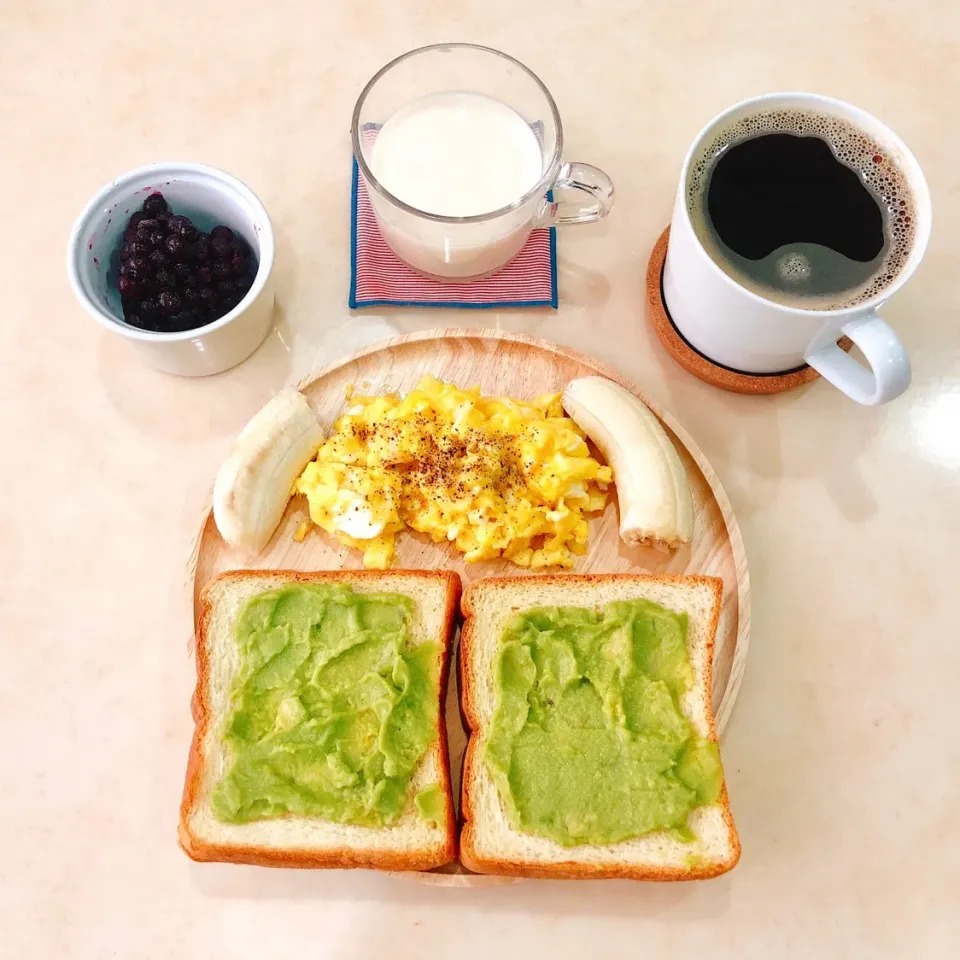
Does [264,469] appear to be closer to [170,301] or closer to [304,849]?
[170,301]

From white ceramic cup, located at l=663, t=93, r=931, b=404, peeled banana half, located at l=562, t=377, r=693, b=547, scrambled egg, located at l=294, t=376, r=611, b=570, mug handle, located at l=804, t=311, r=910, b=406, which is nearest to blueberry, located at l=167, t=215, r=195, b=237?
scrambled egg, located at l=294, t=376, r=611, b=570

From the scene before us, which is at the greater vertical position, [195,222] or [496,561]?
[195,222]

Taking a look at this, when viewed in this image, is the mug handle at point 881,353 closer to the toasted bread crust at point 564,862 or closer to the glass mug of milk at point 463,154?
the toasted bread crust at point 564,862

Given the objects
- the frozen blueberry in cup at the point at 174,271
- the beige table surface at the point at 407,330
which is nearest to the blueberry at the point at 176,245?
the frozen blueberry in cup at the point at 174,271

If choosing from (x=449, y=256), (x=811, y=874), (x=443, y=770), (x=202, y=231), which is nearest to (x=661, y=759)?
(x=443, y=770)

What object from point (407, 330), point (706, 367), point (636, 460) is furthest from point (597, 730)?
point (407, 330)

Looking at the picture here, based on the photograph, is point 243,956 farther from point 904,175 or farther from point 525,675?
point 904,175
